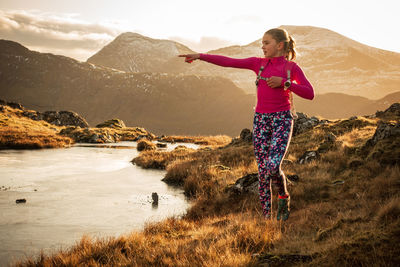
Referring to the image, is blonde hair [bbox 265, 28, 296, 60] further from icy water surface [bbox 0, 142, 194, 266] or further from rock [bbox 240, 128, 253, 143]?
rock [bbox 240, 128, 253, 143]

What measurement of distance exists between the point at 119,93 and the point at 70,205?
172043 millimetres

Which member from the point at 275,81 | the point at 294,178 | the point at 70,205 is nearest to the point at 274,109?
the point at 275,81

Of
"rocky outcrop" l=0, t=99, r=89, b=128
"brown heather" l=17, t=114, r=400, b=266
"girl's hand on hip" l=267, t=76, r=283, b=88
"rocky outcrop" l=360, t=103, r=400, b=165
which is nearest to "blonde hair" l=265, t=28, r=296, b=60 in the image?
"girl's hand on hip" l=267, t=76, r=283, b=88

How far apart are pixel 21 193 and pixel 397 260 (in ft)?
31.5

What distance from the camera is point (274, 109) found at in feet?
13.6

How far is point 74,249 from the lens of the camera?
443 cm

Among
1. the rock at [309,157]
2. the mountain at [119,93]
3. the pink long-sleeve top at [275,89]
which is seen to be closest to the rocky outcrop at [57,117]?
the rock at [309,157]

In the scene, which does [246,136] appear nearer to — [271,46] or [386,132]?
[386,132]

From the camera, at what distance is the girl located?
13.3ft

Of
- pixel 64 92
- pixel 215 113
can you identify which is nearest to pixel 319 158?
pixel 215 113

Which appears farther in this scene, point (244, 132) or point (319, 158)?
point (244, 132)

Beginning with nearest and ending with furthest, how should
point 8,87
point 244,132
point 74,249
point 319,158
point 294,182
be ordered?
point 74,249, point 294,182, point 319,158, point 244,132, point 8,87

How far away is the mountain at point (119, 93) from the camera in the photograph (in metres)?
147

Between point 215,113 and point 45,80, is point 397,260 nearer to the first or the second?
point 215,113
